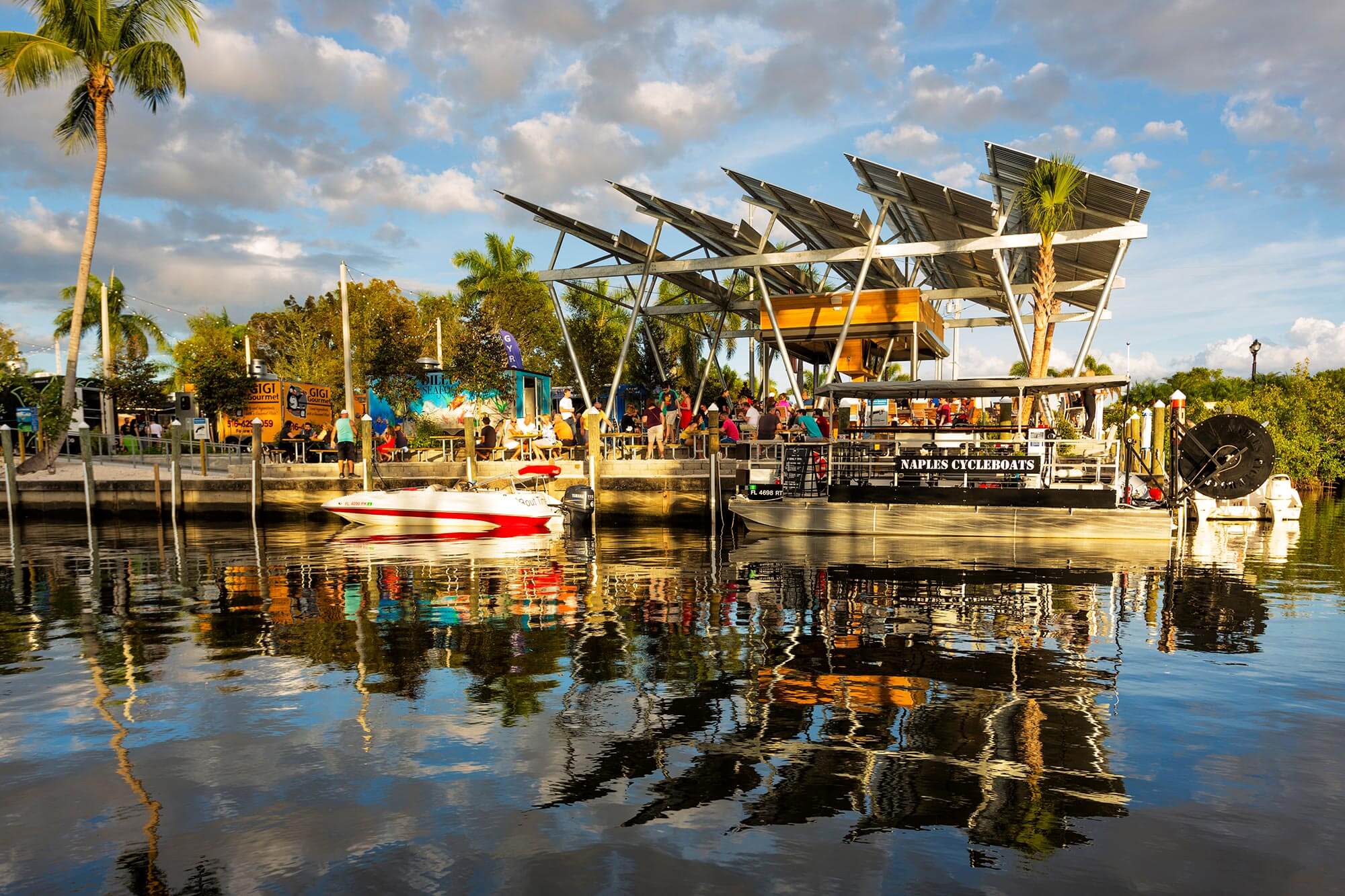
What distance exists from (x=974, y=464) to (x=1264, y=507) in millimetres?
13016

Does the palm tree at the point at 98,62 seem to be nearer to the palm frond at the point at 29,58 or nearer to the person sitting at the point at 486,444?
the palm frond at the point at 29,58

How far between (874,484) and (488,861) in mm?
14494

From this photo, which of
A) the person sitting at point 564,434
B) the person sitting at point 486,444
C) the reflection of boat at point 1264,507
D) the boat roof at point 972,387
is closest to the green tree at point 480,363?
the person sitting at point 486,444

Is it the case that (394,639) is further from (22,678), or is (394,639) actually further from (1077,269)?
(1077,269)

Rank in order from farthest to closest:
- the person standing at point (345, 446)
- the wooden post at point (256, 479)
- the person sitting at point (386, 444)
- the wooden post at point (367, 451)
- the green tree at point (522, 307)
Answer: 1. the green tree at point (522, 307)
2. the person sitting at point (386, 444)
3. the wooden post at point (256, 479)
4. the person standing at point (345, 446)
5. the wooden post at point (367, 451)

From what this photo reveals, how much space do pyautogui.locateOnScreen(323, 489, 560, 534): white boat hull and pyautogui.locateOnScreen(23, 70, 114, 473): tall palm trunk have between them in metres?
12.4

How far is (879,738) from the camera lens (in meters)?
5.72

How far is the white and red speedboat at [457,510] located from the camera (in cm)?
2084

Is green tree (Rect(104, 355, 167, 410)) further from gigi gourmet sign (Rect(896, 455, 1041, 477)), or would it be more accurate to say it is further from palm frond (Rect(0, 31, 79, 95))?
gigi gourmet sign (Rect(896, 455, 1041, 477))

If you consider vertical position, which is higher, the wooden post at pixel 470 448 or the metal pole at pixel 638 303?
the metal pole at pixel 638 303

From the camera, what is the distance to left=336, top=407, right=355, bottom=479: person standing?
2291 centimetres

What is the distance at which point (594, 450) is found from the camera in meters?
22.2

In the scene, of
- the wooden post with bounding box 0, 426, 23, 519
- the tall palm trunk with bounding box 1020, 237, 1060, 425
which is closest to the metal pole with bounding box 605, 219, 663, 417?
the tall palm trunk with bounding box 1020, 237, 1060, 425

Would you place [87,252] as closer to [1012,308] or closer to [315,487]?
[315,487]
